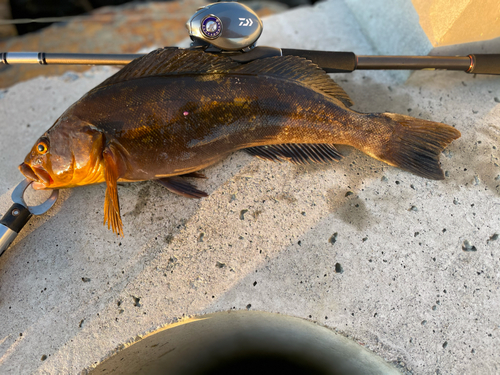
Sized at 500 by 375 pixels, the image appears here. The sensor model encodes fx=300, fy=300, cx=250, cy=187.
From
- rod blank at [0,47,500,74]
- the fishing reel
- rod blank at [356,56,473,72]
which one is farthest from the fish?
rod blank at [356,56,473,72]

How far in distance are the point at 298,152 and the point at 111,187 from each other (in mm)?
1303

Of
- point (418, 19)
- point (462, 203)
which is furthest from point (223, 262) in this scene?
point (418, 19)

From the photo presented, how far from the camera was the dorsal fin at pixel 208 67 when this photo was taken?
1954 millimetres

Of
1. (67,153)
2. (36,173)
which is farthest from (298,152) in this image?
(36,173)

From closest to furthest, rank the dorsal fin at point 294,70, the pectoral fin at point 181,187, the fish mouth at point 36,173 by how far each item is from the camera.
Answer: the fish mouth at point 36,173 < the dorsal fin at point 294,70 < the pectoral fin at point 181,187

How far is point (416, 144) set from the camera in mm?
2158

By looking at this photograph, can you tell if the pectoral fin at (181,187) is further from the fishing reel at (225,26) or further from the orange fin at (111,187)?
the fishing reel at (225,26)

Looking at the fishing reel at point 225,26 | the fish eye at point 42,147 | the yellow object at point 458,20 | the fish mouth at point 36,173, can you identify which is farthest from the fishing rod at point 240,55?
the fish mouth at point 36,173

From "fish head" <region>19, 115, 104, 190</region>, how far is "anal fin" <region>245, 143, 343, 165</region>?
1043 mm

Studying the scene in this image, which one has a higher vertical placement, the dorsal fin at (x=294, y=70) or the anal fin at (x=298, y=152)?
the dorsal fin at (x=294, y=70)

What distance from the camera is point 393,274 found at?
2.08 m

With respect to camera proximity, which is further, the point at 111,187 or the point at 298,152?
the point at 298,152

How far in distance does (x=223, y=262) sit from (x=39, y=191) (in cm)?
152

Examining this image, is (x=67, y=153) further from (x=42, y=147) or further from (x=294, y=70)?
(x=294, y=70)
